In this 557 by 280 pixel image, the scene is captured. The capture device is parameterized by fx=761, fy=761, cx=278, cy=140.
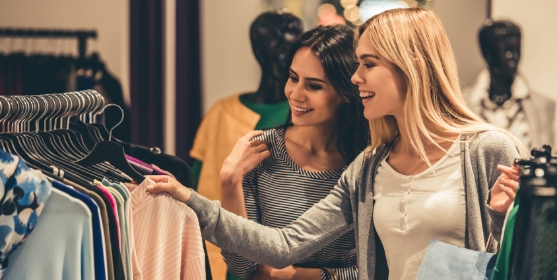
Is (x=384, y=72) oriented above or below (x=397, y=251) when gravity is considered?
above

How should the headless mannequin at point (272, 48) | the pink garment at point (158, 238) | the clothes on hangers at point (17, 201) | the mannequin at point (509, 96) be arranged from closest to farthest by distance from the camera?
the clothes on hangers at point (17, 201) < the pink garment at point (158, 238) < the headless mannequin at point (272, 48) < the mannequin at point (509, 96)

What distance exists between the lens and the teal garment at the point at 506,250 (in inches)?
55.1

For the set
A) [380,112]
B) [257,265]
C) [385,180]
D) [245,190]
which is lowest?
[257,265]

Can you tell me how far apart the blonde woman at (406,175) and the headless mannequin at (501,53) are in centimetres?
226

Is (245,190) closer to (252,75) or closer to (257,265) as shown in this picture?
(257,265)

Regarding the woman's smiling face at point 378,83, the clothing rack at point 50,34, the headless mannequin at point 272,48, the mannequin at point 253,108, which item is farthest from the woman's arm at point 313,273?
the clothing rack at point 50,34

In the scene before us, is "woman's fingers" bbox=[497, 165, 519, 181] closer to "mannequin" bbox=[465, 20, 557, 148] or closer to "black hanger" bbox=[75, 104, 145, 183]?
"black hanger" bbox=[75, 104, 145, 183]

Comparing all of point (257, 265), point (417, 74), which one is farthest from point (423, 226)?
point (257, 265)

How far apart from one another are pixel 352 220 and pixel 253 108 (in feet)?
3.99

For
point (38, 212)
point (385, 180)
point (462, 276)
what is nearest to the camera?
point (38, 212)

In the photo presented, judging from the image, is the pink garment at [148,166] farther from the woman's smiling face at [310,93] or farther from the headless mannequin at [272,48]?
the headless mannequin at [272,48]

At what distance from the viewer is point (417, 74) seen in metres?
1.76

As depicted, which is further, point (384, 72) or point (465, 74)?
point (465, 74)

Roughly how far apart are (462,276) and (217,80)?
125 inches
